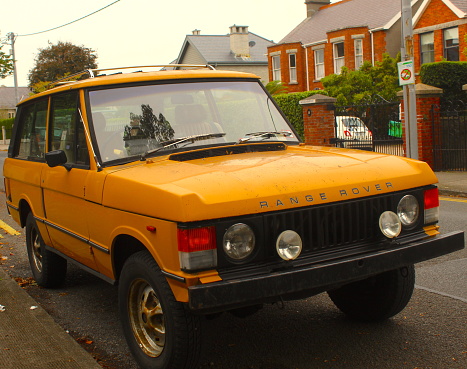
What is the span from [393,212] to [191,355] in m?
1.55

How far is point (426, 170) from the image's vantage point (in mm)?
4383

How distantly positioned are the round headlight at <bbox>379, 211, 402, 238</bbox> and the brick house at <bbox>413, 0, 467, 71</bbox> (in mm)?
29760

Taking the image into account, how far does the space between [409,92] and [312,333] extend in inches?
443

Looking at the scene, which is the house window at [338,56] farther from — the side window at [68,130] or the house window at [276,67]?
the side window at [68,130]

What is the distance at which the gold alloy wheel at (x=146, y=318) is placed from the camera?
13.2 ft

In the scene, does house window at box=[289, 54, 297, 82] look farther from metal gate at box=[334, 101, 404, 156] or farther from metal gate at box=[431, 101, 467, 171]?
metal gate at box=[431, 101, 467, 171]

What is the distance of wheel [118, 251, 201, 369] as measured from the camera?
3.70 metres

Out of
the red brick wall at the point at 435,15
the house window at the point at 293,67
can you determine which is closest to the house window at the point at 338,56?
the house window at the point at 293,67

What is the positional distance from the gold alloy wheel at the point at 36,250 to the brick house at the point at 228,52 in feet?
152

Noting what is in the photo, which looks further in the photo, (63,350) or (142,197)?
(63,350)

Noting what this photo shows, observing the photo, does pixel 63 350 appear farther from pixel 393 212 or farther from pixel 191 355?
pixel 393 212

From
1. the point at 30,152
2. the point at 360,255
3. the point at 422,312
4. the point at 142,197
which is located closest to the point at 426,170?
the point at 360,255

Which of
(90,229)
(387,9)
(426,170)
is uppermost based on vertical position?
(387,9)

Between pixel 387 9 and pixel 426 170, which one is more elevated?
pixel 387 9
